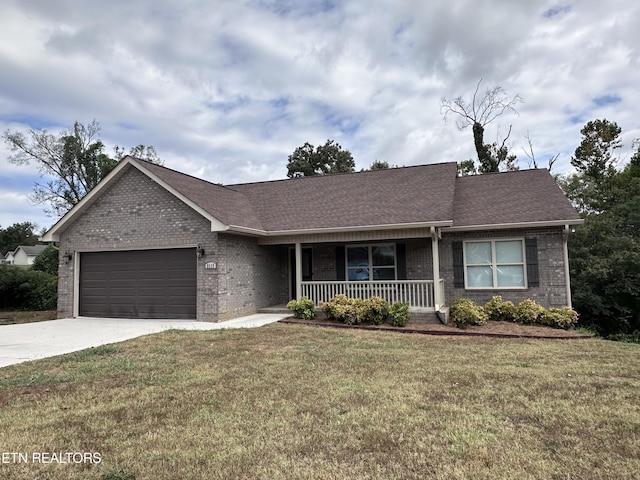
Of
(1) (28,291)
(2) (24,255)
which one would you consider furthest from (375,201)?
(2) (24,255)

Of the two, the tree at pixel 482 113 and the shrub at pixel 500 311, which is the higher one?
the tree at pixel 482 113

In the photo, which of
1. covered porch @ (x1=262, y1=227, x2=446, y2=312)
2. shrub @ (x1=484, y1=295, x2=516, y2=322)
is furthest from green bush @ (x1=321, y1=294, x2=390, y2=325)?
shrub @ (x1=484, y1=295, x2=516, y2=322)

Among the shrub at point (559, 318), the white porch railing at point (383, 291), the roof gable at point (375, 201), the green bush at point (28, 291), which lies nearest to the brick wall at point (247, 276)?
the roof gable at point (375, 201)

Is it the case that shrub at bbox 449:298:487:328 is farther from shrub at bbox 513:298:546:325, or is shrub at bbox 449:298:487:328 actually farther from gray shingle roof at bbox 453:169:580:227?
gray shingle roof at bbox 453:169:580:227

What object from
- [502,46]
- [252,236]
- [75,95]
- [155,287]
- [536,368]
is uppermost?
[502,46]

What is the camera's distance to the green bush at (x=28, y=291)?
20.5 m

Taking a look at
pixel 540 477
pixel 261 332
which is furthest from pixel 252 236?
pixel 540 477

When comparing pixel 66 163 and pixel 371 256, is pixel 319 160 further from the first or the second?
pixel 371 256

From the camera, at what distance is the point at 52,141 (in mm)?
31969

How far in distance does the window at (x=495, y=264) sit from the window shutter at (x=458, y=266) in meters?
0.14

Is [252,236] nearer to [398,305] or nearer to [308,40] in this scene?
[398,305]

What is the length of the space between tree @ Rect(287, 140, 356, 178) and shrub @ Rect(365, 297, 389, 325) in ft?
98.9

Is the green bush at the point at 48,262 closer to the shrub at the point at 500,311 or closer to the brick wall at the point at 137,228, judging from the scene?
the brick wall at the point at 137,228

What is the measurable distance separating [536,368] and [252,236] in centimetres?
987
